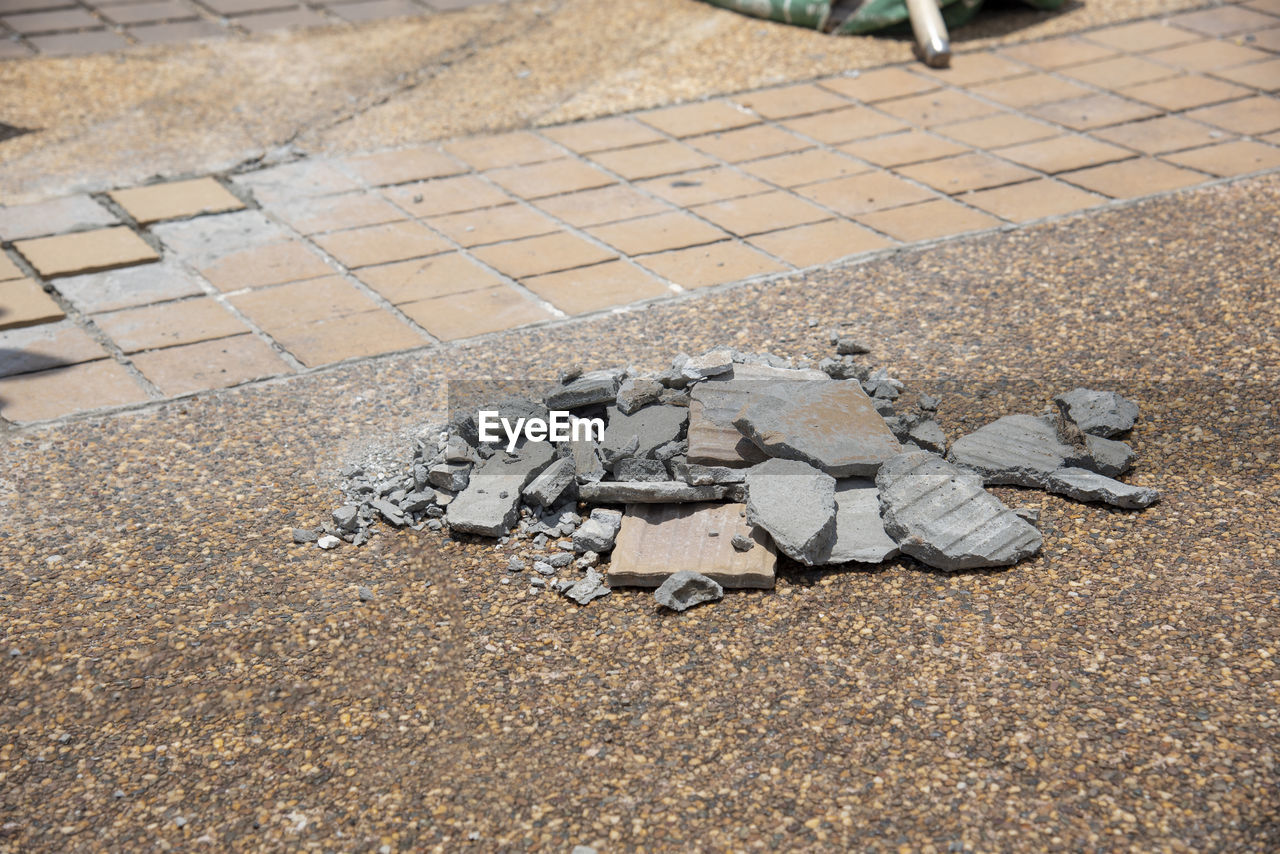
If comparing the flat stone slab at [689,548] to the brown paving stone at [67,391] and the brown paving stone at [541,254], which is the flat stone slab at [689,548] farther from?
the brown paving stone at [67,391]

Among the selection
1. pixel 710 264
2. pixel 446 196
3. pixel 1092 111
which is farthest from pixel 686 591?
pixel 1092 111

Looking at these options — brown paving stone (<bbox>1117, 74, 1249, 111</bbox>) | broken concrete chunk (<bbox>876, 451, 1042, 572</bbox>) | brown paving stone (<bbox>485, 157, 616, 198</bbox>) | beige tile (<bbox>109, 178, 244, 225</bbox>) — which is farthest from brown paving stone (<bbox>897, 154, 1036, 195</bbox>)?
beige tile (<bbox>109, 178, 244, 225</bbox>)

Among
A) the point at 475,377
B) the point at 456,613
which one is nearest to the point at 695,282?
the point at 475,377

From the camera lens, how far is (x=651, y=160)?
5.95m

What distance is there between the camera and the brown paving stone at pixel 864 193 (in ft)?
17.9

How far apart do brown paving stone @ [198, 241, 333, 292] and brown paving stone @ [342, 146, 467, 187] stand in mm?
780

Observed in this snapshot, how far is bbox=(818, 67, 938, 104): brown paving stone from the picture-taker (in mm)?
6590

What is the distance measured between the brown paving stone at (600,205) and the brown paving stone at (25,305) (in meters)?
2.20

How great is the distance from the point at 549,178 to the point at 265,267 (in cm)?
151

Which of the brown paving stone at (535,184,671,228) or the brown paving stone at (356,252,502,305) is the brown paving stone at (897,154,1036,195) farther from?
the brown paving stone at (356,252,502,305)

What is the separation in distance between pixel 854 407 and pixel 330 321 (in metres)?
2.20

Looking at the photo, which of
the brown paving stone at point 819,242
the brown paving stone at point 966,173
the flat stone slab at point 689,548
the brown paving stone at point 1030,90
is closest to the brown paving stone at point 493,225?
the brown paving stone at point 819,242

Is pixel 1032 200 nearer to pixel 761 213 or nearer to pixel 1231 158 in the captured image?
pixel 1231 158

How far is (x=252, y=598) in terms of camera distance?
127 inches
